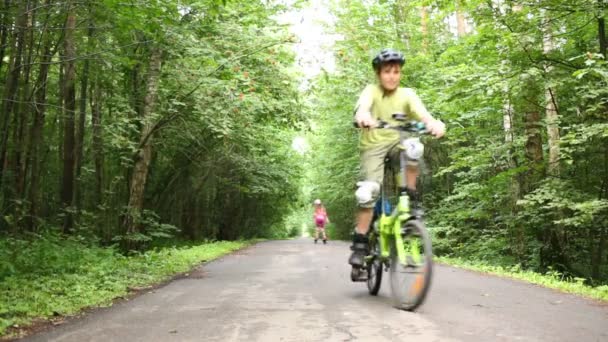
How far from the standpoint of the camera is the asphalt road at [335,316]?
4.12m

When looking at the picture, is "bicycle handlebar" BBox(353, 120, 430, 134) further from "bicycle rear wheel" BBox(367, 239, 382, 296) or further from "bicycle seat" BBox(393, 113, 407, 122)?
"bicycle rear wheel" BBox(367, 239, 382, 296)

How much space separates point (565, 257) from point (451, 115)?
4.29 metres

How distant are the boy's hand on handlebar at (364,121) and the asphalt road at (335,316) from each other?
169 centimetres

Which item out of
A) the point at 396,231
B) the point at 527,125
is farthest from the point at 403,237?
the point at 527,125

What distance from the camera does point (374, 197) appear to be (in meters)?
5.15

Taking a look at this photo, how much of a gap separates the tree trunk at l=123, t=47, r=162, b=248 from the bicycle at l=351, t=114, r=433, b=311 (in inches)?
322

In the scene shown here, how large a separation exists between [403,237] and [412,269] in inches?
11.8

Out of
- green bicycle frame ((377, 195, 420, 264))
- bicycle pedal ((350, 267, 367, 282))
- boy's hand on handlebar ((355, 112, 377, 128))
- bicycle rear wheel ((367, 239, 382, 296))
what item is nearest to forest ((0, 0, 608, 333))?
green bicycle frame ((377, 195, 420, 264))

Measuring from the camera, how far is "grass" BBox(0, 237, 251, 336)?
5.54 metres

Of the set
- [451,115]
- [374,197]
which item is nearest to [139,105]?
[451,115]

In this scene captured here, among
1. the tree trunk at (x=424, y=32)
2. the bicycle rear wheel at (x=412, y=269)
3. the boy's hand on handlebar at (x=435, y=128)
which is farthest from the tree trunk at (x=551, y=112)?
the tree trunk at (x=424, y=32)

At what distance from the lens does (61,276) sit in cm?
782

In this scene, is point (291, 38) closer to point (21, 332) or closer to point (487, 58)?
point (487, 58)

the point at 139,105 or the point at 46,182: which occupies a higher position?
the point at 139,105
